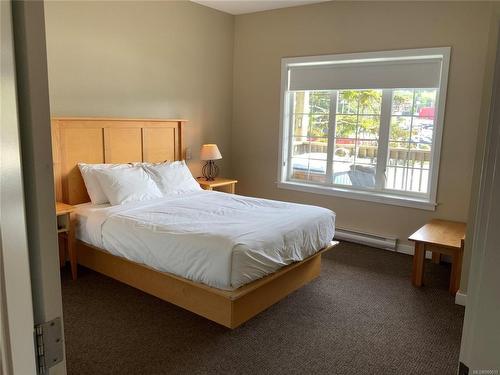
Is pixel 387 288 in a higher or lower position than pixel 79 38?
lower

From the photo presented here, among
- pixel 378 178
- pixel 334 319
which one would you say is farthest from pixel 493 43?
pixel 334 319

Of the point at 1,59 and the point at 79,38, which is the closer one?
the point at 1,59

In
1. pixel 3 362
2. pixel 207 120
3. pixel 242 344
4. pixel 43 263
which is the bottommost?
pixel 242 344

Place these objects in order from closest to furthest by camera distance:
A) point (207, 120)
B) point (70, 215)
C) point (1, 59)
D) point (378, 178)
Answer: point (1, 59) < point (70, 215) < point (378, 178) < point (207, 120)

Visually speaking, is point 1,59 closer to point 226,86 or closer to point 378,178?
point 378,178

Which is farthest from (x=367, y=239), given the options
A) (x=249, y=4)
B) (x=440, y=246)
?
(x=249, y=4)

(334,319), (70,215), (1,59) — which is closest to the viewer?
(1,59)

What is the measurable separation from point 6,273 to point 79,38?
3.62m

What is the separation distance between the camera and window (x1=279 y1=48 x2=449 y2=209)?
4113mm

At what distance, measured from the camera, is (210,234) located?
269 centimetres

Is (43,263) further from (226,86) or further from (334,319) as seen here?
(226,86)

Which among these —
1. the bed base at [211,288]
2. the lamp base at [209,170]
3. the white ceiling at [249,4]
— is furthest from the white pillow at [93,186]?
the white ceiling at [249,4]

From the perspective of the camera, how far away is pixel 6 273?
26.4 inches

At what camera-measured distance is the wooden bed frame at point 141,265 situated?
2.66 m
